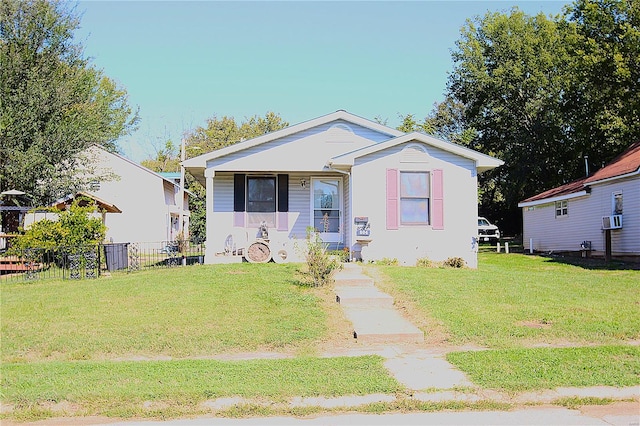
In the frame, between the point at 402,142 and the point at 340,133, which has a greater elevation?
the point at 340,133

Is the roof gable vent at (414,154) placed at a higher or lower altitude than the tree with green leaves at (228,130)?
lower

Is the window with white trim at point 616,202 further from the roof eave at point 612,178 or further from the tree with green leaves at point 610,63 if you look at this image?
the tree with green leaves at point 610,63

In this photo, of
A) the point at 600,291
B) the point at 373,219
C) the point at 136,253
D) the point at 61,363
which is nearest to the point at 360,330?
the point at 61,363

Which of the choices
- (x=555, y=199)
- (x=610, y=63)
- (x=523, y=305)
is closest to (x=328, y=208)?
(x=523, y=305)

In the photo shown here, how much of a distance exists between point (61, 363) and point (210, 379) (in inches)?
88.7

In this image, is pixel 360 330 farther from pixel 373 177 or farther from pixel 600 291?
pixel 373 177

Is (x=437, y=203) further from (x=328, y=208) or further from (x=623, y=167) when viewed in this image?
(x=623, y=167)

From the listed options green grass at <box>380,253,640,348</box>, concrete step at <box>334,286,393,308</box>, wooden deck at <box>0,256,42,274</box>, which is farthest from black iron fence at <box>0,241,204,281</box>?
green grass at <box>380,253,640,348</box>

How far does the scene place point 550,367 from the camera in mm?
7082

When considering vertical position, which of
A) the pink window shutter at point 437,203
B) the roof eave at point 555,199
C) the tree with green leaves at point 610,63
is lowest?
the pink window shutter at point 437,203

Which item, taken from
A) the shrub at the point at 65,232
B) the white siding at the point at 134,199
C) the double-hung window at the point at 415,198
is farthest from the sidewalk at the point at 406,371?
the white siding at the point at 134,199

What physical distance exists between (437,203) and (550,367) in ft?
32.7

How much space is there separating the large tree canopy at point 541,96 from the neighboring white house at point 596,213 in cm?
404

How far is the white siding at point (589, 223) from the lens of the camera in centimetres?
2147
